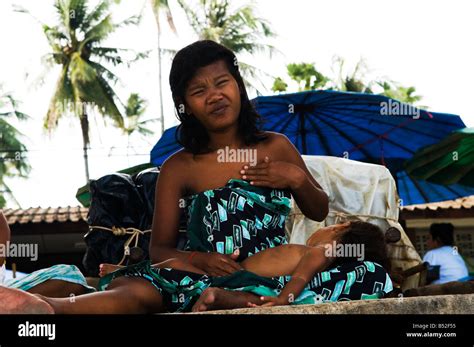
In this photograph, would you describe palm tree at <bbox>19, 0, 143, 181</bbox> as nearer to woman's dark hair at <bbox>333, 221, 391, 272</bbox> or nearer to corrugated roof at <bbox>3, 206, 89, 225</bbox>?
corrugated roof at <bbox>3, 206, 89, 225</bbox>

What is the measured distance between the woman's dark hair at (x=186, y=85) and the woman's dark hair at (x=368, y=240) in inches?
21.2

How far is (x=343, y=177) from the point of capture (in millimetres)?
6062

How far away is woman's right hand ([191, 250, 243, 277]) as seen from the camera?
9.70 feet

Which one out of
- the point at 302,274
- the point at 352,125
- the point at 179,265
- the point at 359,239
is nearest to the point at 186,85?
the point at 179,265

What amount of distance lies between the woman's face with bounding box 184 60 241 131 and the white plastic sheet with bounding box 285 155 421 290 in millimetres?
2312

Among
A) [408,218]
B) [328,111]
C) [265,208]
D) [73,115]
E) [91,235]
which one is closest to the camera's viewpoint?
[265,208]

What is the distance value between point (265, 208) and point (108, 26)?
37291mm

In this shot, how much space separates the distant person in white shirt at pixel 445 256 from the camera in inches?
311

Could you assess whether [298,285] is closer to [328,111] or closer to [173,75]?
[173,75]
